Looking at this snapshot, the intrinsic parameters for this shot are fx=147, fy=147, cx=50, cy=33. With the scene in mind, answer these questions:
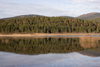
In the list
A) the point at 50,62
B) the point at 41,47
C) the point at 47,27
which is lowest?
the point at 47,27

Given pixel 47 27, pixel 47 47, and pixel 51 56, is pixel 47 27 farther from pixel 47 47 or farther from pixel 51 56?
pixel 51 56

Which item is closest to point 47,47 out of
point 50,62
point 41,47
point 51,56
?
point 41,47

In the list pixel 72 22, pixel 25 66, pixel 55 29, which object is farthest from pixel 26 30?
pixel 25 66

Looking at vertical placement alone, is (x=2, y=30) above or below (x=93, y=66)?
below

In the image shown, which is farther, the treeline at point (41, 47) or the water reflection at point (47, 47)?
the water reflection at point (47, 47)

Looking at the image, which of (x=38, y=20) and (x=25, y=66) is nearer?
(x=25, y=66)

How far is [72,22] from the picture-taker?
146 metres

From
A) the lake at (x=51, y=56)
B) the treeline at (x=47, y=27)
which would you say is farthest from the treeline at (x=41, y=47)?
the treeline at (x=47, y=27)

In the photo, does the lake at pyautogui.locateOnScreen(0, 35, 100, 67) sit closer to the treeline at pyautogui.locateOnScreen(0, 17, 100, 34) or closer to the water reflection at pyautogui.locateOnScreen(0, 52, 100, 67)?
the water reflection at pyautogui.locateOnScreen(0, 52, 100, 67)

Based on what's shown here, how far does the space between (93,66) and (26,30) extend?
100537 millimetres

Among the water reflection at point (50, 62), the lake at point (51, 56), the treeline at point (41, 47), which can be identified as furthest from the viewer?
the treeline at point (41, 47)

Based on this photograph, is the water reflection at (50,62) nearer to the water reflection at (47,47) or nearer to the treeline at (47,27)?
the water reflection at (47,47)

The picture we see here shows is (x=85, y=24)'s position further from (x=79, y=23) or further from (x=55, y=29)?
(x=55, y=29)

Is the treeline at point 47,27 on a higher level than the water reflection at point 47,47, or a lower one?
lower
